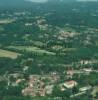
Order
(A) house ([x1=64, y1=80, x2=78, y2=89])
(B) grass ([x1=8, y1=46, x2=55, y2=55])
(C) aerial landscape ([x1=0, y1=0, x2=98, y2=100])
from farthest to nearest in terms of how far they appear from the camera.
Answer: (B) grass ([x1=8, y1=46, x2=55, y2=55]) → (A) house ([x1=64, y1=80, x2=78, y2=89]) → (C) aerial landscape ([x1=0, y1=0, x2=98, y2=100])

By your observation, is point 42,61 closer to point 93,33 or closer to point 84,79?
point 84,79

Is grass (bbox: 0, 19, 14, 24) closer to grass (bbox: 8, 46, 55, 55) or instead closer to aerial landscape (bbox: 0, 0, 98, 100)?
aerial landscape (bbox: 0, 0, 98, 100)

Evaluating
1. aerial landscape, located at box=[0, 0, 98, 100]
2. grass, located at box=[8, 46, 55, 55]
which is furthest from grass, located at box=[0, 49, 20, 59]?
grass, located at box=[8, 46, 55, 55]

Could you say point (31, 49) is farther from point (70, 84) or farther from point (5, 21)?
point (5, 21)

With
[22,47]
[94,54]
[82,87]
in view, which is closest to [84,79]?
[82,87]

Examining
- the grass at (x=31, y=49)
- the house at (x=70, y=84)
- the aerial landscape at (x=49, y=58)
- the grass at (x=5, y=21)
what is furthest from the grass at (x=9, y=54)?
the grass at (x=5, y=21)

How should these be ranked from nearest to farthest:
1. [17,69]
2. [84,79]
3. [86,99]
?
[86,99], [84,79], [17,69]

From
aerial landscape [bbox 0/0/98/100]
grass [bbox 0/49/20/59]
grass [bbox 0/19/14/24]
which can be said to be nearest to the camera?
aerial landscape [bbox 0/0/98/100]

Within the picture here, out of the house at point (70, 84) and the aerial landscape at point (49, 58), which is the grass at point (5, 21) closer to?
the aerial landscape at point (49, 58)

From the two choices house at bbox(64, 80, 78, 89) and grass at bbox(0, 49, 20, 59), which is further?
grass at bbox(0, 49, 20, 59)
